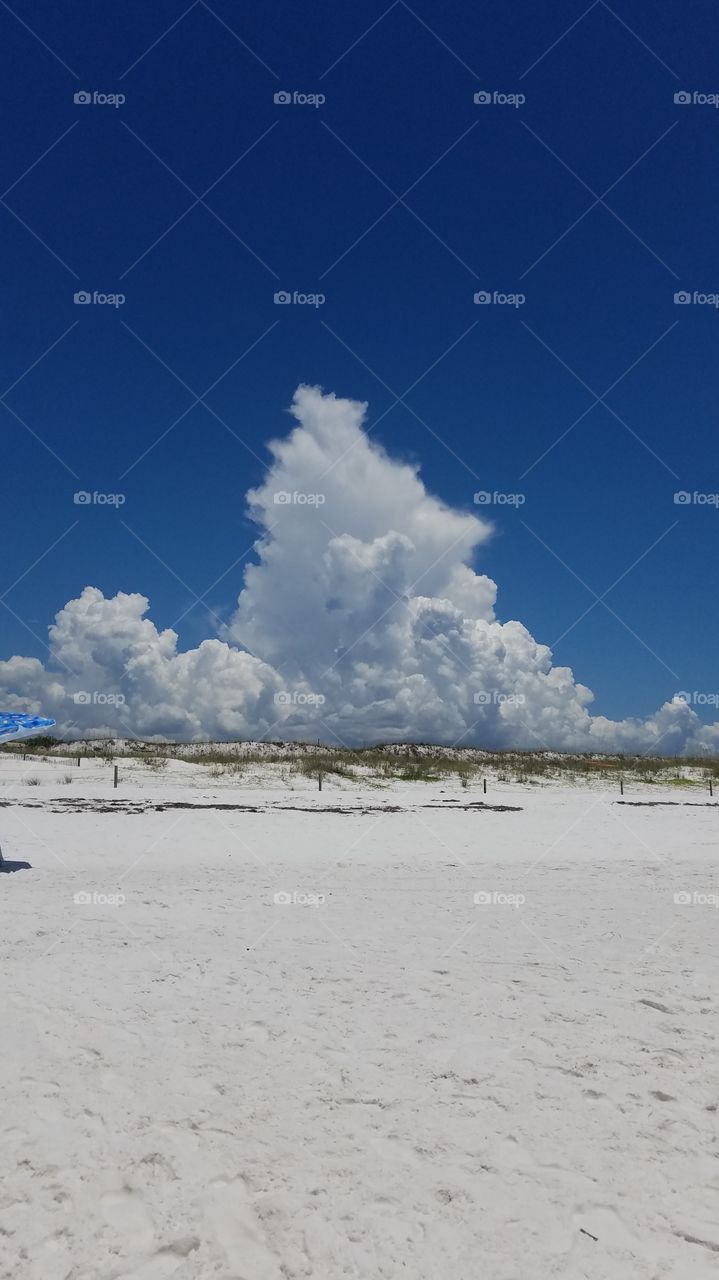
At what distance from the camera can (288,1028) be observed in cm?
627

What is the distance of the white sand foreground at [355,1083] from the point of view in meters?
3.77

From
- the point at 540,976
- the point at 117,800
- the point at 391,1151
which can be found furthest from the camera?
the point at 117,800

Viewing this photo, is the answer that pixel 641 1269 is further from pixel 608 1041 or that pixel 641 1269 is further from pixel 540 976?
pixel 540 976

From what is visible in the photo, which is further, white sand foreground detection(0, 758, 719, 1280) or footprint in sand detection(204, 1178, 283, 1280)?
white sand foreground detection(0, 758, 719, 1280)

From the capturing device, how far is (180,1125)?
4.75 m

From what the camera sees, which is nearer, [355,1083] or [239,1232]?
[239,1232]

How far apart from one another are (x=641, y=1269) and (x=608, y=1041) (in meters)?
2.60

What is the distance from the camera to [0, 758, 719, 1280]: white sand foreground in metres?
3.77

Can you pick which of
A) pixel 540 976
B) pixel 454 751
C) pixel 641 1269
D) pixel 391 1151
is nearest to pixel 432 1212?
pixel 391 1151

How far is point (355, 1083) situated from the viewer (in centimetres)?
535

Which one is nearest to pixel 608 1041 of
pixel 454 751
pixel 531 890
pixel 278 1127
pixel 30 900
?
pixel 278 1127

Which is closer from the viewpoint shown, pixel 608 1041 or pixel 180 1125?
pixel 180 1125

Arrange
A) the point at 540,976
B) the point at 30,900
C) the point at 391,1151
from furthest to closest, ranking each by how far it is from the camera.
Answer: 1. the point at 30,900
2. the point at 540,976
3. the point at 391,1151

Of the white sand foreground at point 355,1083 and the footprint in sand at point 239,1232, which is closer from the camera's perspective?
the footprint in sand at point 239,1232
